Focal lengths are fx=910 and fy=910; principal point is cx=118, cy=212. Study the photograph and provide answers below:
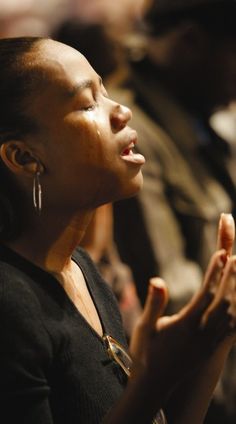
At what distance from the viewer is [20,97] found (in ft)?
4.58

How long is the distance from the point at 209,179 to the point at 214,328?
1500mm

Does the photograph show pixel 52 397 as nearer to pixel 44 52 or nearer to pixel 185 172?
pixel 44 52

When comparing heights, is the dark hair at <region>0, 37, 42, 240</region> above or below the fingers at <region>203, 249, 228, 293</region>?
above

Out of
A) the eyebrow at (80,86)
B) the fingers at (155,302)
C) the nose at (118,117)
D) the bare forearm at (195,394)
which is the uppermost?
the eyebrow at (80,86)

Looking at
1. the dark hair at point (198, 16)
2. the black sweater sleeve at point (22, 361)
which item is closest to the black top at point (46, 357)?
the black sweater sleeve at point (22, 361)

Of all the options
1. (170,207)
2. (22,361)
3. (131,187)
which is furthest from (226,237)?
(170,207)

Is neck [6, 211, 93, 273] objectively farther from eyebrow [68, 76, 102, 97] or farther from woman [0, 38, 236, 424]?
eyebrow [68, 76, 102, 97]

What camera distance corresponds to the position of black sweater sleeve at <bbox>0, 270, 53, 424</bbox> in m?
1.29

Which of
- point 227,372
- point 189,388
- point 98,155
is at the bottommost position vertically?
point 227,372

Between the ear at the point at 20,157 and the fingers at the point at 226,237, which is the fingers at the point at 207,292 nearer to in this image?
the fingers at the point at 226,237

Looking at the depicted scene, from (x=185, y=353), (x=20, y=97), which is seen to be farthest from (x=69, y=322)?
(x=20, y=97)

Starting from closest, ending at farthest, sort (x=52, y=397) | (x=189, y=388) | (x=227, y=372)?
(x=52, y=397)
(x=189, y=388)
(x=227, y=372)

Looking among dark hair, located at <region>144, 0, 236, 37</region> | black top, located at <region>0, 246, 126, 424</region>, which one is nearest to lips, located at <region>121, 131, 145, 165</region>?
black top, located at <region>0, 246, 126, 424</region>

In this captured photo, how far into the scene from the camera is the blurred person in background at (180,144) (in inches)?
100
